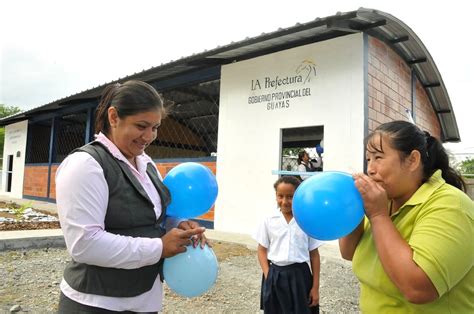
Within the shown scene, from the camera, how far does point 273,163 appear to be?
256 inches

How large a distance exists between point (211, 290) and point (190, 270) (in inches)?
93.1

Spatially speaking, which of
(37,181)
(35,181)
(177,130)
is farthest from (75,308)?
A: (35,181)

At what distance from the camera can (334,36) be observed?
5926 millimetres

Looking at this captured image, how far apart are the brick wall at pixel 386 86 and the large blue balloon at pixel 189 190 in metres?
4.49

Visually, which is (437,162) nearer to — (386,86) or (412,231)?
(412,231)

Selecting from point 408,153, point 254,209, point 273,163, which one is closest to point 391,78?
point 273,163

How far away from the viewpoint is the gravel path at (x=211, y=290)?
319cm

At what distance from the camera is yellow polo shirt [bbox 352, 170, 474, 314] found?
976mm

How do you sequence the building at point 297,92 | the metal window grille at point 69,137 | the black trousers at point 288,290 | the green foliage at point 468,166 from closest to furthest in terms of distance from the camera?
1. the black trousers at point 288,290
2. the building at point 297,92
3. the green foliage at point 468,166
4. the metal window grille at point 69,137

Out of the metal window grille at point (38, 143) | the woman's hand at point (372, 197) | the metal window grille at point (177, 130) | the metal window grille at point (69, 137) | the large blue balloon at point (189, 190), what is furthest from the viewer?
the metal window grille at point (69, 137)

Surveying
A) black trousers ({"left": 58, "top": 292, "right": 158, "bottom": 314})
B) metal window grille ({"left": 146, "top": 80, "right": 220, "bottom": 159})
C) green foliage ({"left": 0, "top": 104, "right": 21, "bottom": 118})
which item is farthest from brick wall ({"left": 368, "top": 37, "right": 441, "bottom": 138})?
green foliage ({"left": 0, "top": 104, "right": 21, "bottom": 118})

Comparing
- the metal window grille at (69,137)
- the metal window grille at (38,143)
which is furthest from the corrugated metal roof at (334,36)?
the metal window grille at (38,143)

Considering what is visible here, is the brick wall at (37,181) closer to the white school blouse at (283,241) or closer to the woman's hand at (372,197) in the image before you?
the white school blouse at (283,241)

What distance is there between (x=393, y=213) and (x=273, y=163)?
526 cm
